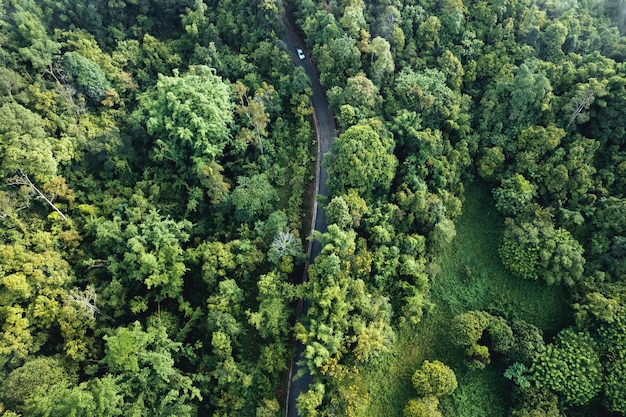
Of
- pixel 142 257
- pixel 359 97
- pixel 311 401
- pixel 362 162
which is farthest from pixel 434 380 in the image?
pixel 359 97

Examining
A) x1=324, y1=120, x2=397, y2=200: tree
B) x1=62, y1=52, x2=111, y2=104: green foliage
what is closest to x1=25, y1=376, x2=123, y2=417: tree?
x1=324, y1=120, x2=397, y2=200: tree

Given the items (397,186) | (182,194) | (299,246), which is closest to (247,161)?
(182,194)

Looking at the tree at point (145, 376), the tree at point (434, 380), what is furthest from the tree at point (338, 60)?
the tree at point (145, 376)

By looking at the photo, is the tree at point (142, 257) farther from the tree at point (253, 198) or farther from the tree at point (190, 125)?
the tree at point (190, 125)

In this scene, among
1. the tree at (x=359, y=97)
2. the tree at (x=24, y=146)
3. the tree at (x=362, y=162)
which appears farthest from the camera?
the tree at (x=359, y=97)

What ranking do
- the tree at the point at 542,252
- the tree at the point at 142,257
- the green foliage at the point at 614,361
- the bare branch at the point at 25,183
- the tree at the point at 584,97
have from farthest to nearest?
the tree at the point at 584,97
the tree at the point at 542,252
the tree at the point at 142,257
the green foliage at the point at 614,361
the bare branch at the point at 25,183

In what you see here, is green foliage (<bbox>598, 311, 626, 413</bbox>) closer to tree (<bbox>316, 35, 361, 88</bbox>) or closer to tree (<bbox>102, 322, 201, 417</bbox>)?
tree (<bbox>316, 35, 361, 88</bbox>)

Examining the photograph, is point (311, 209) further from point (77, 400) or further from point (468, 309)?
point (77, 400)
